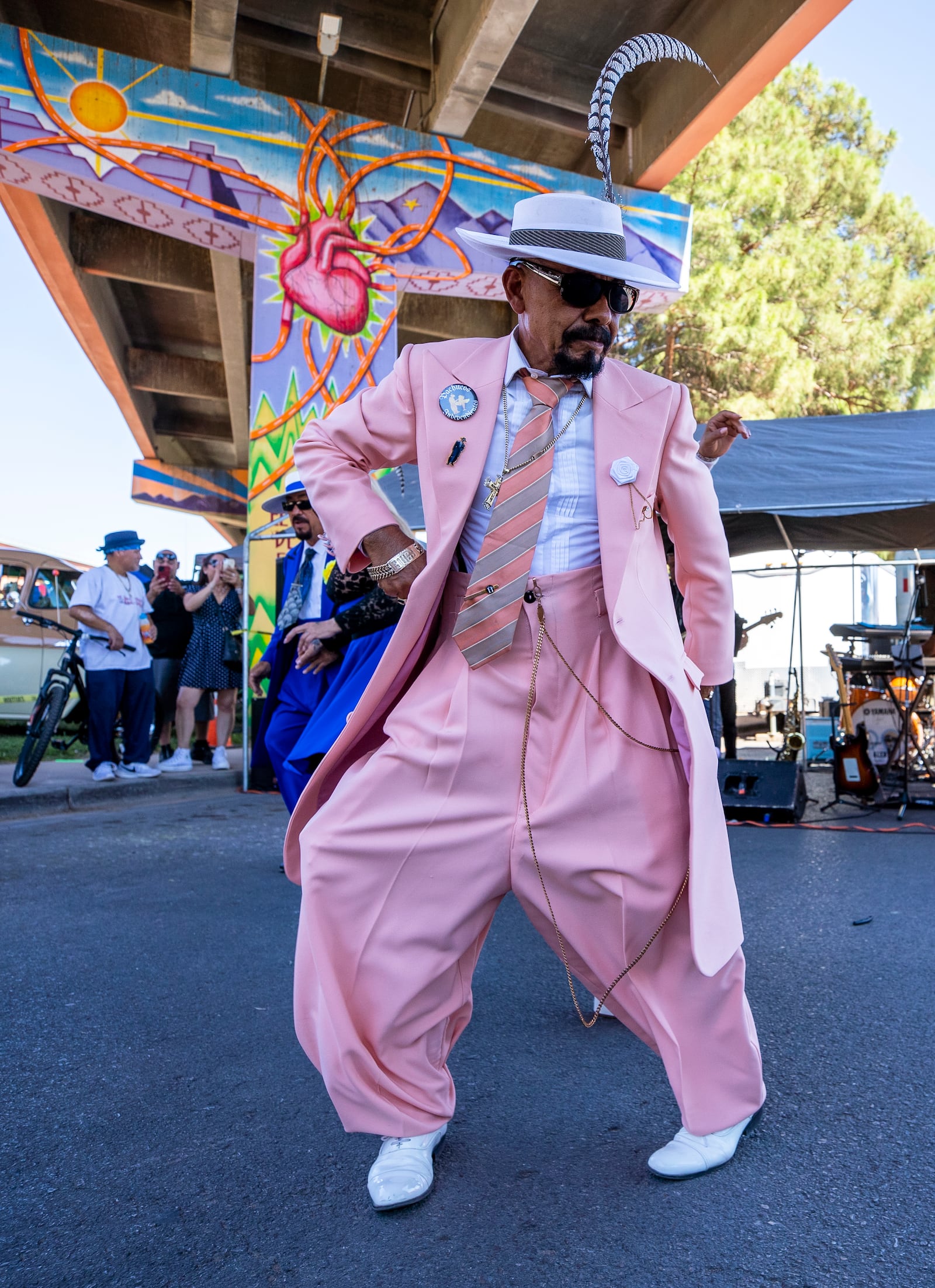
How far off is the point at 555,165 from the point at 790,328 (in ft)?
33.2

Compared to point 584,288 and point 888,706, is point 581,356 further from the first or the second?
point 888,706

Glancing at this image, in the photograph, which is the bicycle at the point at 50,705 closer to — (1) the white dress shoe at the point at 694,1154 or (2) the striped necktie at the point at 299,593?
(2) the striped necktie at the point at 299,593

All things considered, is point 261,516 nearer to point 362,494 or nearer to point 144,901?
point 144,901

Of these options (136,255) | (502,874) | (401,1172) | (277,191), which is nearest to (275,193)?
(277,191)

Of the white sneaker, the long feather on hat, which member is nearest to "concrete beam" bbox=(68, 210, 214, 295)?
the white sneaker

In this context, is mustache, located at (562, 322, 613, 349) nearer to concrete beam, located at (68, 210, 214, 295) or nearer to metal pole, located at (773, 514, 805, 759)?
metal pole, located at (773, 514, 805, 759)

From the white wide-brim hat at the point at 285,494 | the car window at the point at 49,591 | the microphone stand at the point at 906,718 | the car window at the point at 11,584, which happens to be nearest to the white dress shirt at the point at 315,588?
the white wide-brim hat at the point at 285,494

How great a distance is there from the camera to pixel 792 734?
438 inches

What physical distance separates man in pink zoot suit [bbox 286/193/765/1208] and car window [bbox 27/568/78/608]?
12491 millimetres

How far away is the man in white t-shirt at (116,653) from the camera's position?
9.22 metres

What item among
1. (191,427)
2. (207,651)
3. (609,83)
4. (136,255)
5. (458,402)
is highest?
(136,255)

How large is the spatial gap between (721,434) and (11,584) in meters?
13.0

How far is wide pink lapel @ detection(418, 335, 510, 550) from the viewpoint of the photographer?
239 cm

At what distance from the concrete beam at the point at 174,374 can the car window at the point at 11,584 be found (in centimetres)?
752
